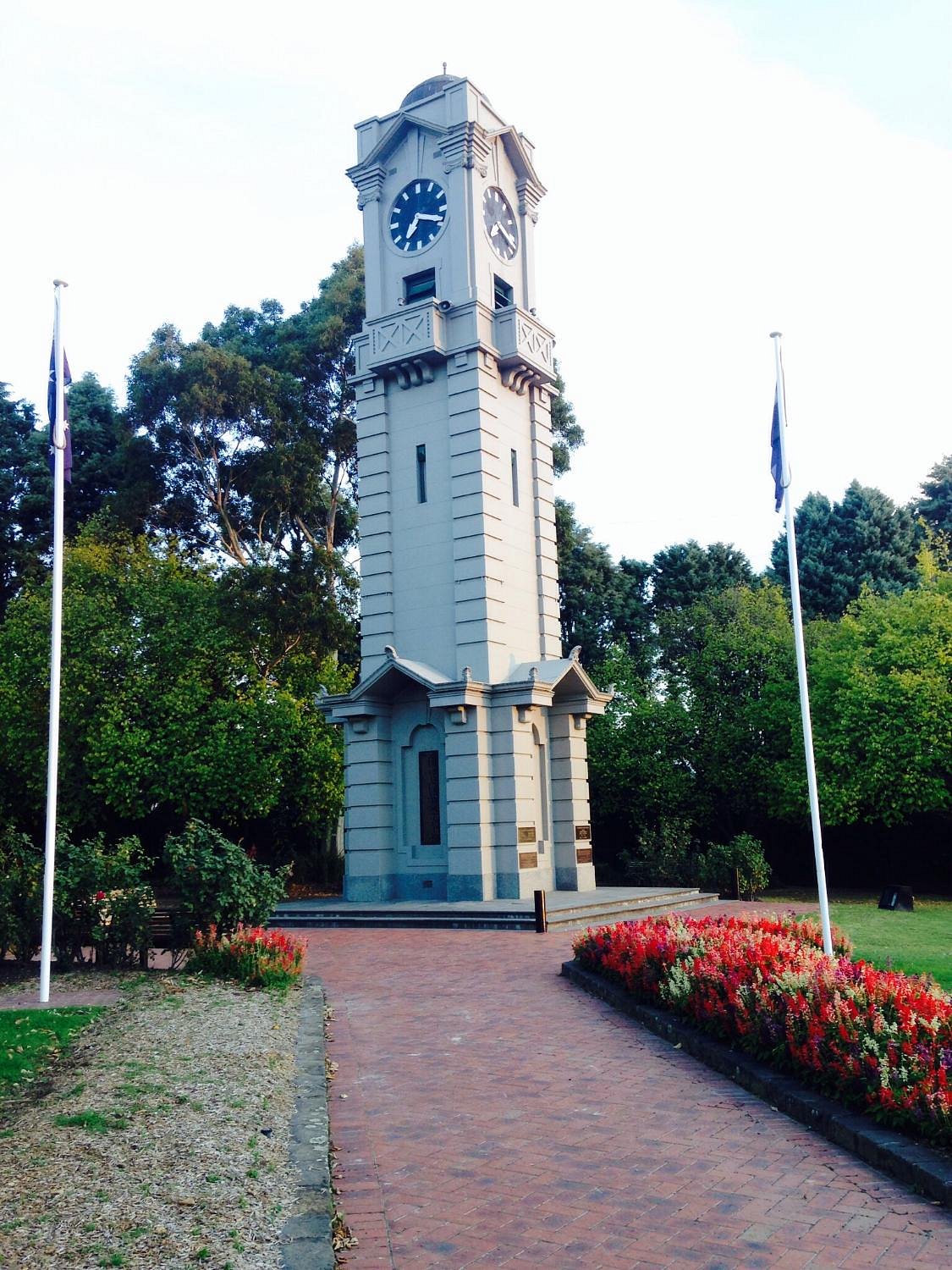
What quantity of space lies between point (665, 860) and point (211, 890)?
53.1 ft

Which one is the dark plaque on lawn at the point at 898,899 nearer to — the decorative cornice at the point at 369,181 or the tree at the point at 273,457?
the tree at the point at 273,457

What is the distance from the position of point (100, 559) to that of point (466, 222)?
1656 cm

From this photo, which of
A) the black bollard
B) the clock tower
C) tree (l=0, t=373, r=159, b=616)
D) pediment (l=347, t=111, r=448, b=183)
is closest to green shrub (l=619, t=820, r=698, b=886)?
the clock tower

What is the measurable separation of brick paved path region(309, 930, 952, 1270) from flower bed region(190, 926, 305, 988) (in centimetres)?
212

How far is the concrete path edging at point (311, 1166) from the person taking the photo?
5.27 metres

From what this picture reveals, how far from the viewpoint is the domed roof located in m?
27.8

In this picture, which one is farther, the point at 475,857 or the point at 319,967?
the point at 475,857

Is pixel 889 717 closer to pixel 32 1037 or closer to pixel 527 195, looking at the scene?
pixel 527 195

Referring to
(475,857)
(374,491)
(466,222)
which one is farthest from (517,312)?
(475,857)

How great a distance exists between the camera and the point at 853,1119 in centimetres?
732

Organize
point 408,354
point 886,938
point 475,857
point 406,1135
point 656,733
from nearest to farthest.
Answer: point 406,1135 < point 886,938 < point 475,857 < point 408,354 < point 656,733

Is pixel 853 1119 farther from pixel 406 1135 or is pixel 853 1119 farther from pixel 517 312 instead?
pixel 517 312

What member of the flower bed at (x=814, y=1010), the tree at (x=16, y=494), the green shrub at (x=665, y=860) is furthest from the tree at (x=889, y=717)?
the tree at (x=16, y=494)

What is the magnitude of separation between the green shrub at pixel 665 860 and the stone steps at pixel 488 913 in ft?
7.59
